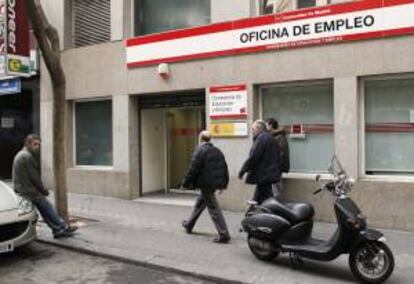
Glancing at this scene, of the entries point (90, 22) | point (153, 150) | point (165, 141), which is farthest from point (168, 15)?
point (153, 150)

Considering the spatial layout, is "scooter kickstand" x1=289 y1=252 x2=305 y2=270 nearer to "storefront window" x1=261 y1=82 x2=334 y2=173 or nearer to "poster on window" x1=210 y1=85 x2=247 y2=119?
"storefront window" x1=261 y1=82 x2=334 y2=173

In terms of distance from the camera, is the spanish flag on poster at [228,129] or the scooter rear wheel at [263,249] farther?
the spanish flag on poster at [228,129]

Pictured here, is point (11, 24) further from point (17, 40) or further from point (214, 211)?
point (214, 211)

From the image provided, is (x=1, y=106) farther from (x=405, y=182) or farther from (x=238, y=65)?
(x=405, y=182)

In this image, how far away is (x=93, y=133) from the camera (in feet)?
45.6

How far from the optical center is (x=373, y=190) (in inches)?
356

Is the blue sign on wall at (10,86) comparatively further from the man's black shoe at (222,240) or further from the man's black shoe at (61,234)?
the man's black shoe at (222,240)

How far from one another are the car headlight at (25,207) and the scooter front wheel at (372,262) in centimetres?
427

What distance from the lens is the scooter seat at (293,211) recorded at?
22.0ft

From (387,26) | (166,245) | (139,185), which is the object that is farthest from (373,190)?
(139,185)

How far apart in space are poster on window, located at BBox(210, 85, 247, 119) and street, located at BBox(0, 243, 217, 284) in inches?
165

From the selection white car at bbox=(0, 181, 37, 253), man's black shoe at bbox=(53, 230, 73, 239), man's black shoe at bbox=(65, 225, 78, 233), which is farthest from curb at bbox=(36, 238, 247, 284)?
white car at bbox=(0, 181, 37, 253)

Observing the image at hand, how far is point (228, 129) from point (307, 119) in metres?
1.56

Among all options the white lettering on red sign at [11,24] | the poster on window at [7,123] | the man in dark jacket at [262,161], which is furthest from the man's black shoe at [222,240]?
the poster on window at [7,123]
